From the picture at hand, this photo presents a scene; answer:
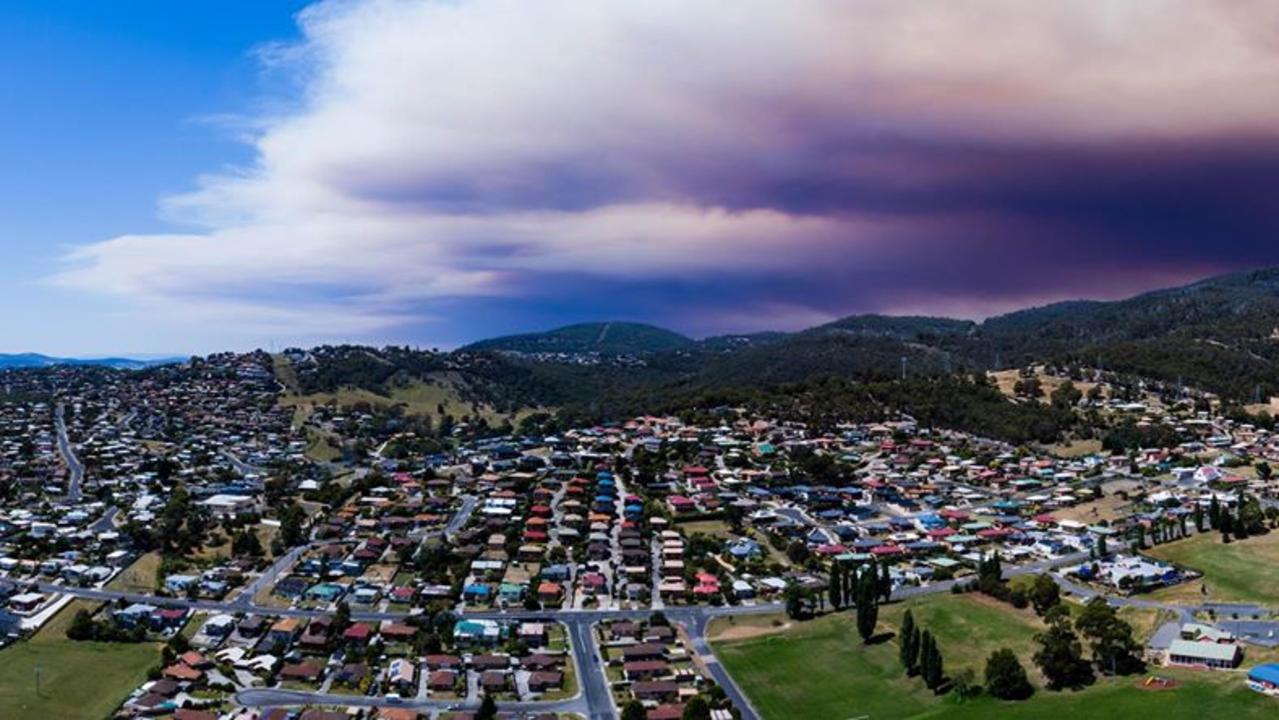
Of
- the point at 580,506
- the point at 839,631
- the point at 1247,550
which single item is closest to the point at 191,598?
the point at 580,506

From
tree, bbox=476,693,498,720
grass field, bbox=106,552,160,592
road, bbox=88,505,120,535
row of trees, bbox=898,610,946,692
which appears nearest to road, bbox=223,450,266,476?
road, bbox=88,505,120,535

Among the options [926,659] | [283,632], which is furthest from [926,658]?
[283,632]

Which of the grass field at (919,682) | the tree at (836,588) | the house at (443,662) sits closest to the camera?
the grass field at (919,682)

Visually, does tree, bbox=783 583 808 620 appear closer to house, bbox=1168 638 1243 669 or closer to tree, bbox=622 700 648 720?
tree, bbox=622 700 648 720

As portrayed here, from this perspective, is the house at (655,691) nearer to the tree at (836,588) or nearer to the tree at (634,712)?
the tree at (634,712)

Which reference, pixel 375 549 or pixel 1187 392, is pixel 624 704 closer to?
pixel 375 549

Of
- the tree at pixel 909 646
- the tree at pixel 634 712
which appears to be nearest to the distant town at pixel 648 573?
the tree at pixel 634 712
